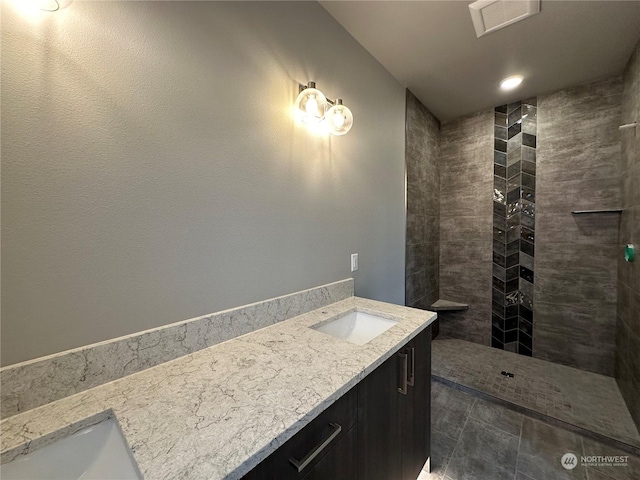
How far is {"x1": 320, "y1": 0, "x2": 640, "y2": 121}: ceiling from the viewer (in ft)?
4.65

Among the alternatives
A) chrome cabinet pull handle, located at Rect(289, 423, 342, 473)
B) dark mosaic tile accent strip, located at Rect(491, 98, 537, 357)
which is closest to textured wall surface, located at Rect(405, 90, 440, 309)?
dark mosaic tile accent strip, located at Rect(491, 98, 537, 357)

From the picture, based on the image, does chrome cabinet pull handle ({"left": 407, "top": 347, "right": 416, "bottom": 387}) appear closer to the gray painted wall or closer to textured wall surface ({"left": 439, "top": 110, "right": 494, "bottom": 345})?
the gray painted wall

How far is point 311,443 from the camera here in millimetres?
623

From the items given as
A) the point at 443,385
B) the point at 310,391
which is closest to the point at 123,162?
the point at 310,391

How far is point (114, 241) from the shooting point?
0.74 metres

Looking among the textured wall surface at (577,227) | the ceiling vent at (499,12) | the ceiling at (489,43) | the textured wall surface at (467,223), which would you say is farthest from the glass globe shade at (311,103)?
the textured wall surface at (577,227)

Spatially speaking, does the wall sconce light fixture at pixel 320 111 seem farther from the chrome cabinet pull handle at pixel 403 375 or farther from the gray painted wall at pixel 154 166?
the chrome cabinet pull handle at pixel 403 375

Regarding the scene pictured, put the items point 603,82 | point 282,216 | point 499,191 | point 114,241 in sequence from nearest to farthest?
1. point 114,241
2. point 282,216
3. point 603,82
4. point 499,191

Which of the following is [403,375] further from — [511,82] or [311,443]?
[511,82]

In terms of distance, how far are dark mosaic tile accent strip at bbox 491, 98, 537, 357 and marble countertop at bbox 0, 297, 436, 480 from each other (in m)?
2.31

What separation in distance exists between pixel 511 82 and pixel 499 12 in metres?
0.95

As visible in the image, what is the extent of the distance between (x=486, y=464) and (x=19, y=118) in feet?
7.99

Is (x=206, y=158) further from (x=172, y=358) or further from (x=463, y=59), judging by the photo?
(x=463, y=59)

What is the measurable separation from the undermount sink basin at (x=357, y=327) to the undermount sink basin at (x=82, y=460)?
83 cm
